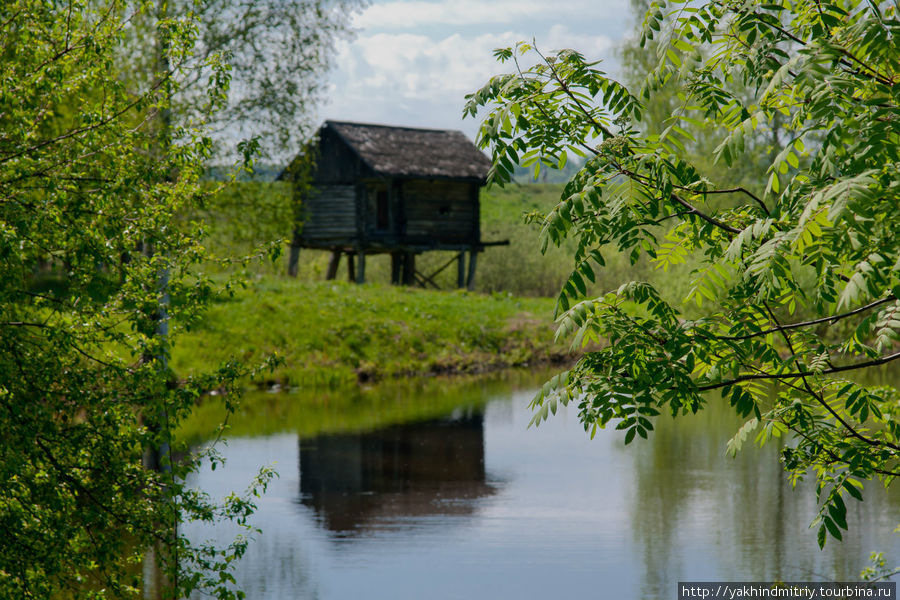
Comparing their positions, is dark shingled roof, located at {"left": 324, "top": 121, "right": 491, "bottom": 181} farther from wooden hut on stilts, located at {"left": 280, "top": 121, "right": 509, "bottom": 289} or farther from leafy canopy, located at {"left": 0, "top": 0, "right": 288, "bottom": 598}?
leafy canopy, located at {"left": 0, "top": 0, "right": 288, "bottom": 598}

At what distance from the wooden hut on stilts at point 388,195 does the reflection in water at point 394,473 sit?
676 inches

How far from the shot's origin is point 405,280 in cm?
3775

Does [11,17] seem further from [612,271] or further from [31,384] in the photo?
[612,271]

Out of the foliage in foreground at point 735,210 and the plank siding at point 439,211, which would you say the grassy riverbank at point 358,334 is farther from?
the foliage in foreground at point 735,210

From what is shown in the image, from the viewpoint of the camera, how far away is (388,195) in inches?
1357

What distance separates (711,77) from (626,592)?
556cm

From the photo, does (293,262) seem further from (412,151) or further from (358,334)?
(358,334)

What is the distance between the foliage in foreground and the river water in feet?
15.2

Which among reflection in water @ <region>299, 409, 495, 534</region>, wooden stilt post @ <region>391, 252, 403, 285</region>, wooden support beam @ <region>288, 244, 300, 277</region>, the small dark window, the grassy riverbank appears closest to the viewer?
reflection in water @ <region>299, 409, 495, 534</region>

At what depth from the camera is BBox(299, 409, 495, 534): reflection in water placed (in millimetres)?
11891

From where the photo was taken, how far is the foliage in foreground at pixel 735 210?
3410 mm

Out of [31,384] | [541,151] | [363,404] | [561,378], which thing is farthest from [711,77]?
[363,404]

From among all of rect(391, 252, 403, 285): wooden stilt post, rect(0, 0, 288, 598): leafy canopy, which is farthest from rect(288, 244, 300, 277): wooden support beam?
rect(0, 0, 288, 598): leafy canopy

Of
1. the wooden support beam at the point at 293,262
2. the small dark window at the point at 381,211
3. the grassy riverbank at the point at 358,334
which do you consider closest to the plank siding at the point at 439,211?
the small dark window at the point at 381,211
